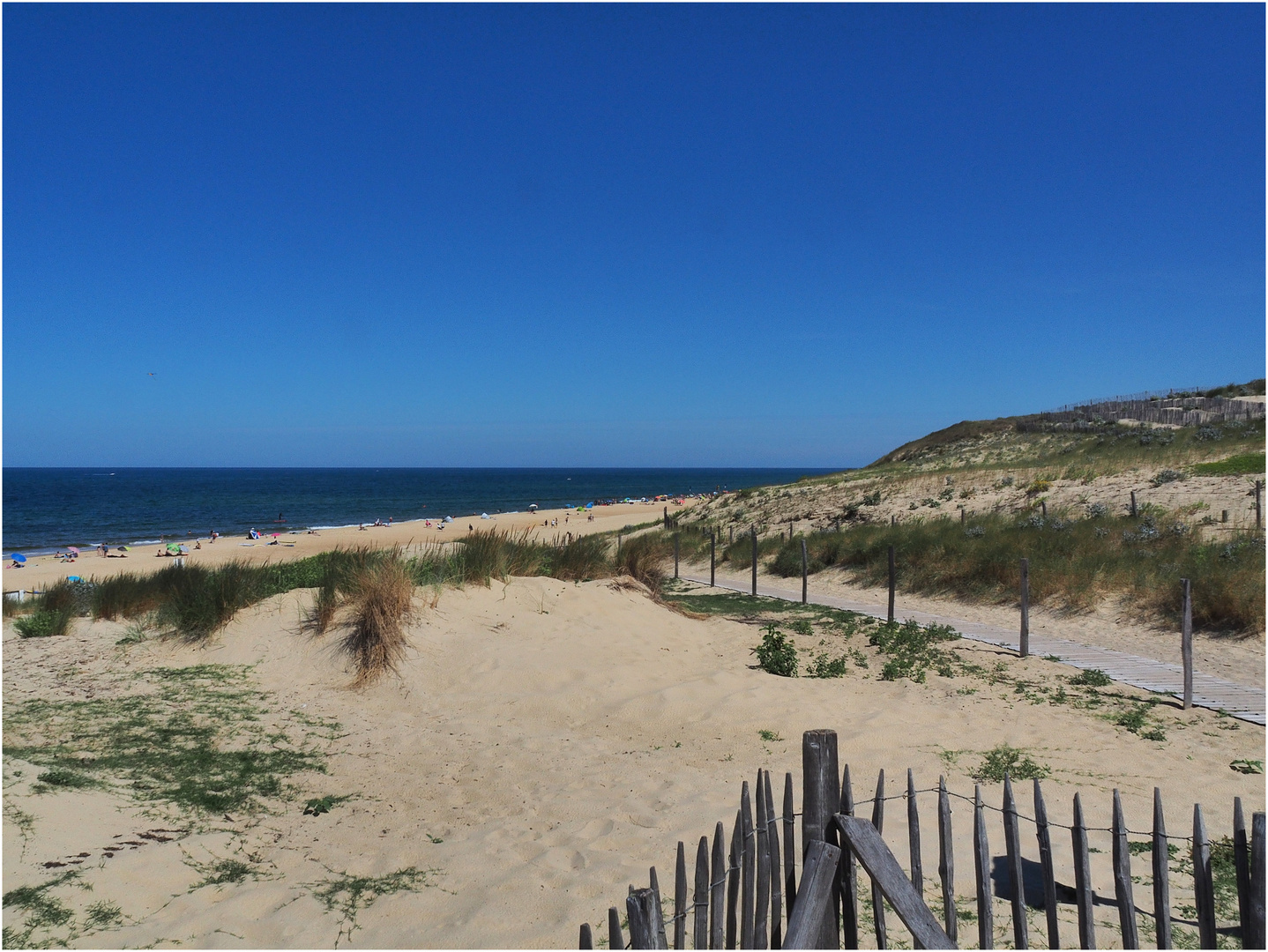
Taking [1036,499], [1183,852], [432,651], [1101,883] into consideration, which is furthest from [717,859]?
[1036,499]

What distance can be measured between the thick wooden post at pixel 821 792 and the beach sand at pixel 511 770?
1569 mm

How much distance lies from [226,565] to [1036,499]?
73.6 ft

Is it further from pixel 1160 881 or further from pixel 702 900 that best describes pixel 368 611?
pixel 1160 881

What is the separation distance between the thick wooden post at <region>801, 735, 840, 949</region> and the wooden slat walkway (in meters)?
7.61

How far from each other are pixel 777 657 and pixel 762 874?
7425 millimetres

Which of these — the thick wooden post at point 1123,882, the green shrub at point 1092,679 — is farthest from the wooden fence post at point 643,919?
the green shrub at point 1092,679

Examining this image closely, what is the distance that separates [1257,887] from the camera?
9.86 ft

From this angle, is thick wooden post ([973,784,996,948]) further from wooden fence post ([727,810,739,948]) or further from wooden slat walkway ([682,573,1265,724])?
wooden slat walkway ([682,573,1265,724])

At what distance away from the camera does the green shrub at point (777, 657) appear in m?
10.4

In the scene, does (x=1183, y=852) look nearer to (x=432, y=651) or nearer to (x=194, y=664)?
(x=432, y=651)

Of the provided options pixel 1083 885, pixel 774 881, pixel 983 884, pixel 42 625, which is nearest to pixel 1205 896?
pixel 1083 885

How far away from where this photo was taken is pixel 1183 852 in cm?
513

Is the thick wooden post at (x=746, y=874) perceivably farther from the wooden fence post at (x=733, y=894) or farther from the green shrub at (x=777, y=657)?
the green shrub at (x=777, y=657)

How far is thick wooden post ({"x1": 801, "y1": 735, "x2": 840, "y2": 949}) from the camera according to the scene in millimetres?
3211
